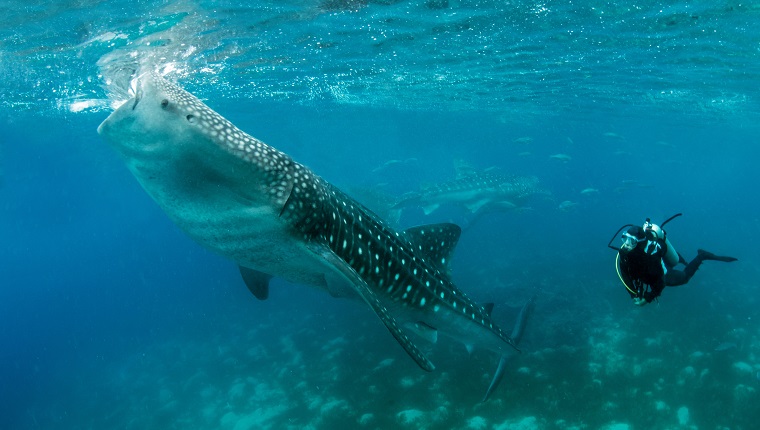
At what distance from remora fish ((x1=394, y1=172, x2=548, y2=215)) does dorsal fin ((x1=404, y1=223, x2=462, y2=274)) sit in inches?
545

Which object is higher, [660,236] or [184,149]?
[184,149]

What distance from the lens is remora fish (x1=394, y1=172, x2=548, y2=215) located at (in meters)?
20.5

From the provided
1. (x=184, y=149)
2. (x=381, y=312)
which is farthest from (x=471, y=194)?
(x=184, y=149)

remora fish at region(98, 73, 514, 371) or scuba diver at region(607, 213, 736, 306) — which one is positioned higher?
remora fish at region(98, 73, 514, 371)

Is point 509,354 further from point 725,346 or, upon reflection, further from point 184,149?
point 725,346

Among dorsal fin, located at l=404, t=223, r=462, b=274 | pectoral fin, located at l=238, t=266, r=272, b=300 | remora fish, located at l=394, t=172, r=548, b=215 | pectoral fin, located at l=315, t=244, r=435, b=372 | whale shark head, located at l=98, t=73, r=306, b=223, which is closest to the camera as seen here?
whale shark head, located at l=98, t=73, r=306, b=223

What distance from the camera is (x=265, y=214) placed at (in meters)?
3.87

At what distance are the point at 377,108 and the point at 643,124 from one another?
29464mm

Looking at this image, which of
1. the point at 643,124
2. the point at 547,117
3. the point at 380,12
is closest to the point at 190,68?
the point at 380,12

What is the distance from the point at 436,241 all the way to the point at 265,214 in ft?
9.20

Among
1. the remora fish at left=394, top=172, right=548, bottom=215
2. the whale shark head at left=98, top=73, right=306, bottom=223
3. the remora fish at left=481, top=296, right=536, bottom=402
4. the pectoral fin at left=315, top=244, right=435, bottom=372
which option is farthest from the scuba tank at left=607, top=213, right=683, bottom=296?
the remora fish at left=394, top=172, right=548, bottom=215

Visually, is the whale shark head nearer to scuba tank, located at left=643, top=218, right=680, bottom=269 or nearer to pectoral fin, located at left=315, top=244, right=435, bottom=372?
pectoral fin, located at left=315, top=244, right=435, bottom=372

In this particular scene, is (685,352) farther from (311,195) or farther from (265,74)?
(265,74)

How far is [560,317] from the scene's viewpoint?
1180 cm
